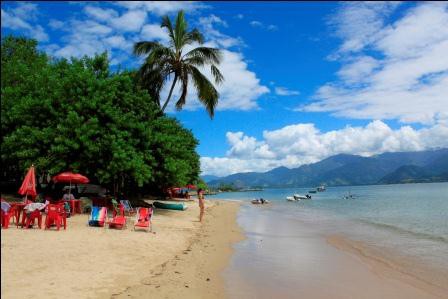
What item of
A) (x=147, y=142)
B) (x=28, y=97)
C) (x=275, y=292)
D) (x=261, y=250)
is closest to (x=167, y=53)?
(x=147, y=142)

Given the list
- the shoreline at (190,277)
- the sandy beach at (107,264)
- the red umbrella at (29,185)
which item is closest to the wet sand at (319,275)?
the shoreline at (190,277)

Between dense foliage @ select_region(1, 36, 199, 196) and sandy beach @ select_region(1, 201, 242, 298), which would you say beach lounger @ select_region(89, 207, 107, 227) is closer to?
sandy beach @ select_region(1, 201, 242, 298)

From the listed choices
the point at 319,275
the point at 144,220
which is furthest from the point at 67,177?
the point at 319,275

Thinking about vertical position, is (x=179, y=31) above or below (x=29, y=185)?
above

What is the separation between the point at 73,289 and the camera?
21.2 ft

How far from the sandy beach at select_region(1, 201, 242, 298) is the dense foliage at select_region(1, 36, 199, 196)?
16.6 feet

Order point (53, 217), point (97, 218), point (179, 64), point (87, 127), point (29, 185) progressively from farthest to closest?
point (179, 64) → point (87, 127) → point (97, 218) → point (53, 217) → point (29, 185)

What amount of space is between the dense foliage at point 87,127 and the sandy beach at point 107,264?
5061 mm

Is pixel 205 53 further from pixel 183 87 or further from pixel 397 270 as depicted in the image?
pixel 397 270

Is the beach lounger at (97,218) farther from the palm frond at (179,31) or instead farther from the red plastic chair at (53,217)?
the palm frond at (179,31)

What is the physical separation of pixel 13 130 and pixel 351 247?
680 inches

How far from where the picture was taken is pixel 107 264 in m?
8.41

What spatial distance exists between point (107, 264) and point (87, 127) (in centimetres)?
1008

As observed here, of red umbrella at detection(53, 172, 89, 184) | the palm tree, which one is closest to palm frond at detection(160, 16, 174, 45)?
the palm tree
